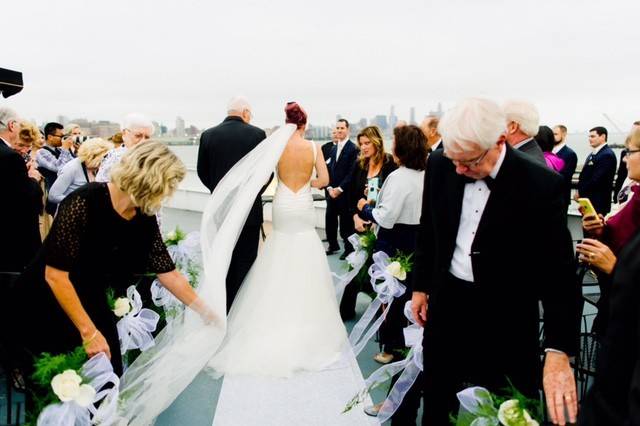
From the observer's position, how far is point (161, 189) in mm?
2115

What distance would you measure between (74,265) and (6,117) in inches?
83.5

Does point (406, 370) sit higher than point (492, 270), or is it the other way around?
point (492, 270)

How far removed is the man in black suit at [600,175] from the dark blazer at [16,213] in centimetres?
727

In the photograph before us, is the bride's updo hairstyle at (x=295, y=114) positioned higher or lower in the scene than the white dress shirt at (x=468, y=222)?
higher

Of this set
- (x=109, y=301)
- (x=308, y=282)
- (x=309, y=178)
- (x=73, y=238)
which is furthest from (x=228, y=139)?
(x=73, y=238)

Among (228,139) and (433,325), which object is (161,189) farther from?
(228,139)

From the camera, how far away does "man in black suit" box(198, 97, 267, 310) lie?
452 centimetres

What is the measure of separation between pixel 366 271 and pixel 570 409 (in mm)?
2487

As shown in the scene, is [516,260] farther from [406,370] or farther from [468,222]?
[406,370]

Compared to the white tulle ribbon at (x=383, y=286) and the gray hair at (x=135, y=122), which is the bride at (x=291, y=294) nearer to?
the white tulle ribbon at (x=383, y=286)

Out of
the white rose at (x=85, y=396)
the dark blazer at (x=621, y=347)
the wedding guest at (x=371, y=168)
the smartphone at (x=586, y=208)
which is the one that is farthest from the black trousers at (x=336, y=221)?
the dark blazer at (x=621, y=347)

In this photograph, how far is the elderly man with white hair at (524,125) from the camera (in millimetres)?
2811

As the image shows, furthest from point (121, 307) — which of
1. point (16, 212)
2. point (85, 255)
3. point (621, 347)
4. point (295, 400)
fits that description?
point (621, 347)

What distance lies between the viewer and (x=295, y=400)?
10.6 ft
